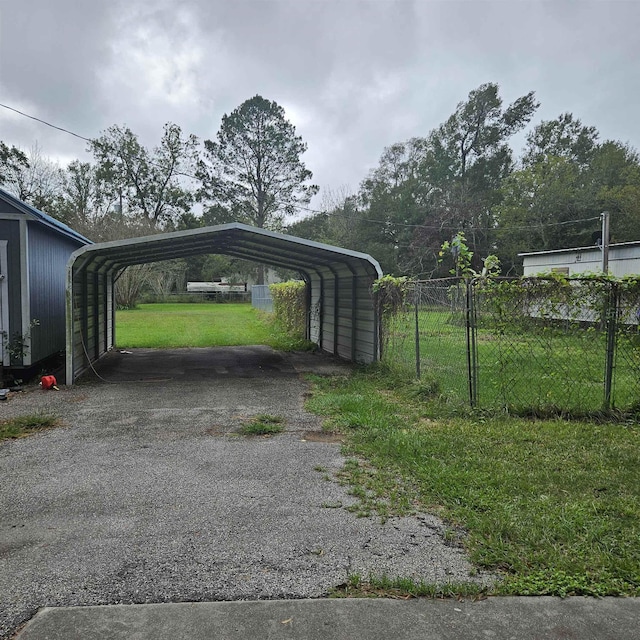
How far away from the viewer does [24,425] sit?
520 centimetres

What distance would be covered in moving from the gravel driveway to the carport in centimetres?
302

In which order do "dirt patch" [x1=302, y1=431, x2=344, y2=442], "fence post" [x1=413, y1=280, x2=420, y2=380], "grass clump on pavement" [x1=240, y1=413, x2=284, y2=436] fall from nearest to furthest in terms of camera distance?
"dirt patch" [x1=302, y1=431, x2=344, y2=442] → "grass clump on pavement" [x1=240, y1=413, x2=284, y2=436] → "fence post" [x1=413, y1=280, x2=420, y2=380]

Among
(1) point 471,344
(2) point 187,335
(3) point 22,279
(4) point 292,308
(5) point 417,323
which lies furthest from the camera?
(4) point 292,308

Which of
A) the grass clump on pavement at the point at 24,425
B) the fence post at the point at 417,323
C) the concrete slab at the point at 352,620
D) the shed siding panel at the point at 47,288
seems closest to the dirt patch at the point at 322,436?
the fence post at the point at 417,323

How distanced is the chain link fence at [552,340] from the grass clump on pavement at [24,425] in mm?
4517

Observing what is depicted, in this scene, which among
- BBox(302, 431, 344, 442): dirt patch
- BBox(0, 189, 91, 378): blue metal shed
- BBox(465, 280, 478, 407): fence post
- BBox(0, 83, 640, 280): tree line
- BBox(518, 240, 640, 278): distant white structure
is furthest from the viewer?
BBox(0, 83, 640, 280): tree line

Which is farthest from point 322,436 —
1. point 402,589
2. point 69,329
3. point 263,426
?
point 69,329

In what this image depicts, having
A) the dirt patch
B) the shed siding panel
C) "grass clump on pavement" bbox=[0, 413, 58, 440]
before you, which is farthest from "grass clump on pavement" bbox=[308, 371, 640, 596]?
the shed siding panel

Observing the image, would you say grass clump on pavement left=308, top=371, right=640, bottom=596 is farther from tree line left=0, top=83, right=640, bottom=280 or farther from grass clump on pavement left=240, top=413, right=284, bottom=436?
tree line left=0, top=83, right=640, bottom=280

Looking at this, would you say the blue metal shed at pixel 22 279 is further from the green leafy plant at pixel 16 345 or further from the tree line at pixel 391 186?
the tree line at pixel 391 186

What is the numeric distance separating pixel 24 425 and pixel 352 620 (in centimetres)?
450

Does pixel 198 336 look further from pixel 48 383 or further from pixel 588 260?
pixel 588 260

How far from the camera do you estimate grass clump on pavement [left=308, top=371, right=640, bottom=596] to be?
2475mm

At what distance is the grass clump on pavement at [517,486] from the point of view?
8.12ft
